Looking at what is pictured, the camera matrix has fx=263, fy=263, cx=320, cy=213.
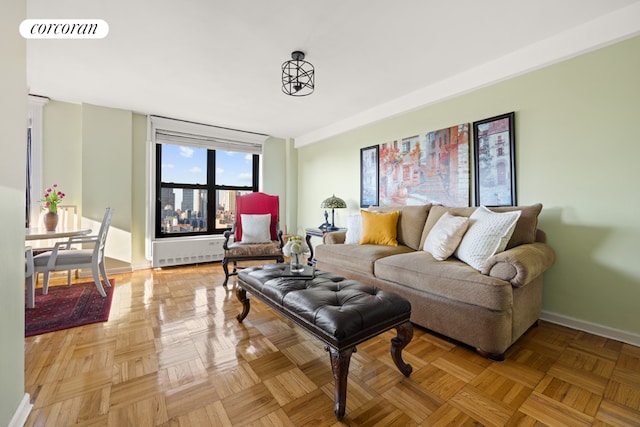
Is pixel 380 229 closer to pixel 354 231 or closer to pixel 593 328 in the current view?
pixel 354 231

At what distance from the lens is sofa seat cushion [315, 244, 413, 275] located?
2.49 metres

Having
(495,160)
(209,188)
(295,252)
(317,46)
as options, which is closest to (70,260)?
(209,188)

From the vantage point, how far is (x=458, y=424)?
3.85 ft

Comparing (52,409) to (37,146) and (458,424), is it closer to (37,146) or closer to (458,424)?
(458,424)

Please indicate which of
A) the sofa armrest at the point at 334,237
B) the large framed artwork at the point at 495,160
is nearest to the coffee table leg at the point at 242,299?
the sofa armrest at the point at 334,237

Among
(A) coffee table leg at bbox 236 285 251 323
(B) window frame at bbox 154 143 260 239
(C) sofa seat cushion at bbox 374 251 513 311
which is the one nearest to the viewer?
(C) sofa seat cushion at bbox 374 251 513 311

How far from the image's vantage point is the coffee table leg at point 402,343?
1.49 metres

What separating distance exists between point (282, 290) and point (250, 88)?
100 inches

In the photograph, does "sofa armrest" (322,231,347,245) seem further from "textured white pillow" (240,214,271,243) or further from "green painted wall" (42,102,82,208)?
"green painted wall" (42,102,82,208)

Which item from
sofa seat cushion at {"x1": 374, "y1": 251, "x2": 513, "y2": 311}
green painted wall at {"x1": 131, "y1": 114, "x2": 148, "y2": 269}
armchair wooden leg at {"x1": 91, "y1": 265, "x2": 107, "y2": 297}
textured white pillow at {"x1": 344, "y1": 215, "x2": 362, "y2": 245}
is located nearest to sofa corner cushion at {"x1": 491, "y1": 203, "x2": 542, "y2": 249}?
sofa seat cushion at {"x1": 374, "y1": 251, "x2": 513, "y2": 311}

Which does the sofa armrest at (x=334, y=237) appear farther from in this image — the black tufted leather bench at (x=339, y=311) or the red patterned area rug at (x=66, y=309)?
the red patterned area rug at (x=66, y=309)

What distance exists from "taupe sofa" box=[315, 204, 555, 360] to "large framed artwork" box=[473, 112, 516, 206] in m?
0.31

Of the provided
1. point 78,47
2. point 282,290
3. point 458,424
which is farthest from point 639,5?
point 78,47

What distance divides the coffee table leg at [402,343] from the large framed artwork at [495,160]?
1.80 metres
